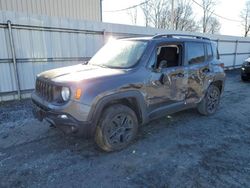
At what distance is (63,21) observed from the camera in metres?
7.05

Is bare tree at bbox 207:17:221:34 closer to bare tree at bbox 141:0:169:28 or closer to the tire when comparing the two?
bare tree at bbox 141:0:169:28

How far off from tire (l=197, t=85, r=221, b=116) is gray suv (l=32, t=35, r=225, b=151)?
0.29 m

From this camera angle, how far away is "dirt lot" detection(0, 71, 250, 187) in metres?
2.78

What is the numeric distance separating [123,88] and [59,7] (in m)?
8.99

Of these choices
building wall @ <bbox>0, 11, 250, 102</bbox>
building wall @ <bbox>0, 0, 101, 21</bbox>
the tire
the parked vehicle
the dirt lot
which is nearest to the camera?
the dirt lot

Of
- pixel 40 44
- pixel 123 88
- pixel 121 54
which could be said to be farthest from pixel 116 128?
pixel 40 44

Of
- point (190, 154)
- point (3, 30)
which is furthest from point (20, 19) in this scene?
point (190, 154)

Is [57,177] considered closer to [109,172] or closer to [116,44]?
[109,172]

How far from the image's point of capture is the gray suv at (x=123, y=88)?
3.03 metres

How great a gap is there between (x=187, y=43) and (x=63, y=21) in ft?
14.7

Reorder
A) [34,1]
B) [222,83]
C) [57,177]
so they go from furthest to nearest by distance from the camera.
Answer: [34,1] < [222,83] < [57,177]

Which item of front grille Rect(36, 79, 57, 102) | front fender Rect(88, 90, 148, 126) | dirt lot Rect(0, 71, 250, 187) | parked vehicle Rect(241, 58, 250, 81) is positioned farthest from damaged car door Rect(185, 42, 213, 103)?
parked vehicle Rect(241, 58, 250, 81)

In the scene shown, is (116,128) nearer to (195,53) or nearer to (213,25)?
(195,53)

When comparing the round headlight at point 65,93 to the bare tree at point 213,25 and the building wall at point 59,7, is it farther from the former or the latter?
the bare tree at point 213,25
